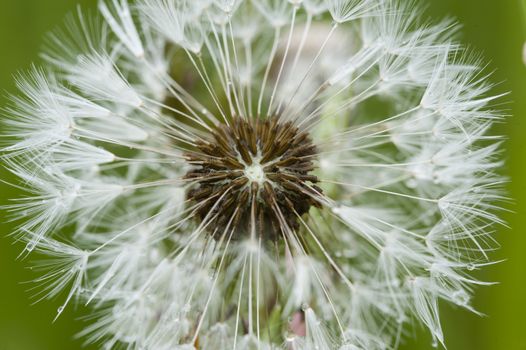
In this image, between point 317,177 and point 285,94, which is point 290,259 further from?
point 285,94

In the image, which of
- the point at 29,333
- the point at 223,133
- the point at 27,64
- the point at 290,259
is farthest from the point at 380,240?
the point at 27,64

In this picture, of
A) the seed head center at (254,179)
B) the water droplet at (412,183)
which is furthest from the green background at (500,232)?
the seed head center at (254,179)

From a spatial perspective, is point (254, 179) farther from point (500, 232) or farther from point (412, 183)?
point (500, 232)

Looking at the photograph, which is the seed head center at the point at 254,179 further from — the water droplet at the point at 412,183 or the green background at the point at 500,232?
the green background at the point at 500,232

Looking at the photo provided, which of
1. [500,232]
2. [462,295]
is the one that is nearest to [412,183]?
[500,232]

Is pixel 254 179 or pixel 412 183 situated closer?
pixel 254 179

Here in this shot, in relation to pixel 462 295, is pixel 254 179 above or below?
above
